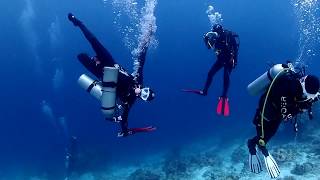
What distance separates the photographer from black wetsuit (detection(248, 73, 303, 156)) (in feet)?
17.4

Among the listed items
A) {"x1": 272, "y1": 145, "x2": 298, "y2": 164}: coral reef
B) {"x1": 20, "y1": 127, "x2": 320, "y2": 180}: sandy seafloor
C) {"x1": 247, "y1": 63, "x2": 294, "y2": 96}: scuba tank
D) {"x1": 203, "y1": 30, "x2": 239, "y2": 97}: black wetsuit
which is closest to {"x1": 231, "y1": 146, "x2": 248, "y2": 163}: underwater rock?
{"x1": 20, "y1": 127, "x2": 320, "y2": 180}: sandy seafloor

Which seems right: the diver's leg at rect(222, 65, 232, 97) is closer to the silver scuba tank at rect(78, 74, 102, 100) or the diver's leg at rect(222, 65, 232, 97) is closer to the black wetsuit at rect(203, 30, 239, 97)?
the black wetsuit at rect(203, 30, 239, 97)

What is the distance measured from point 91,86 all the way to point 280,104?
16.4 feet

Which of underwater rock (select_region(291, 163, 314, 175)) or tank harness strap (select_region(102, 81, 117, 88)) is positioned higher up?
underwater rock (select_region(291, 163, 314, 175))

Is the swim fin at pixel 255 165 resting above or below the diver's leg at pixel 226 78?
below

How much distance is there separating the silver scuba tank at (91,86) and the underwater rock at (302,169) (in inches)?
374

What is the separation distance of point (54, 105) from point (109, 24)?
41588mm

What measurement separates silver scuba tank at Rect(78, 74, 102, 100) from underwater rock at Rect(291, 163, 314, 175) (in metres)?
9.49

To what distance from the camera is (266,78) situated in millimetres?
6254

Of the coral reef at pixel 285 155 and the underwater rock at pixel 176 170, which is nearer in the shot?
the coral reef at pixel 285 155

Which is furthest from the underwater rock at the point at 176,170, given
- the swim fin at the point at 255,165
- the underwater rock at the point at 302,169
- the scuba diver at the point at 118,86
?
the swim fin at the point at 255,165

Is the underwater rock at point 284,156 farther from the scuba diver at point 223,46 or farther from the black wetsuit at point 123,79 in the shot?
the black wetsuit at point 123,79

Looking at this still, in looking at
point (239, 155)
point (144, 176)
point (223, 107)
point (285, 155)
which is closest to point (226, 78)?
point (223, 107)

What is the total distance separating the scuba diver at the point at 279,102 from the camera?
5262 millimetres
